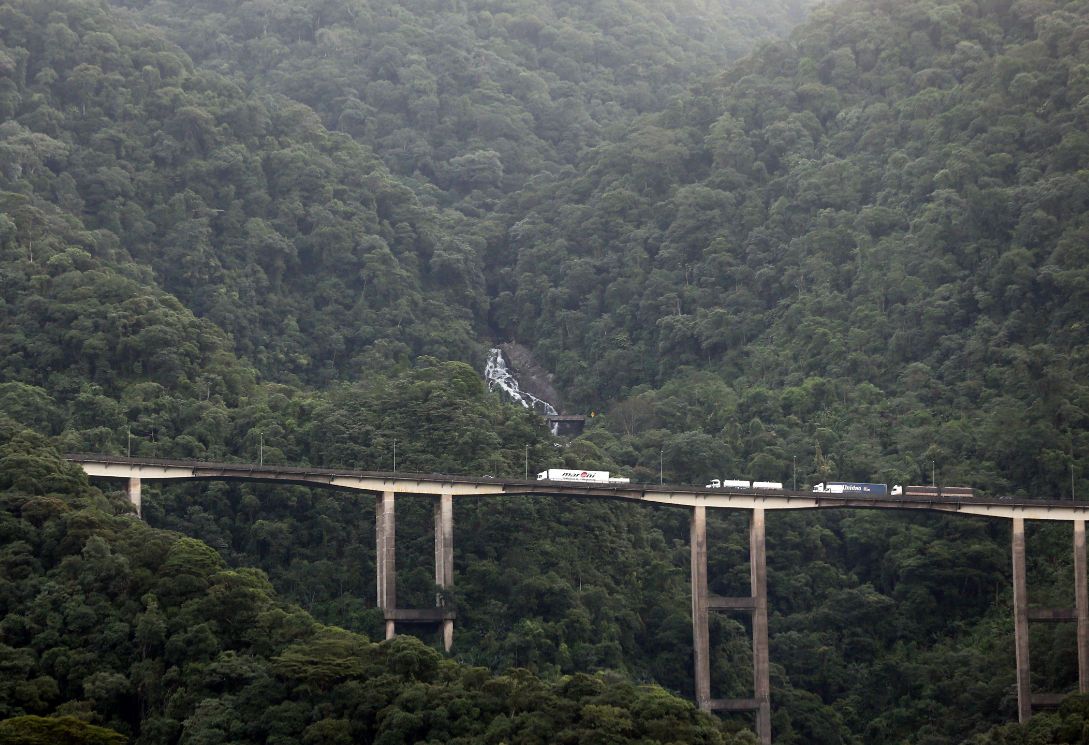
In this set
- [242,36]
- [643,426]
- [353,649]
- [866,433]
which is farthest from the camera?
[242,36]

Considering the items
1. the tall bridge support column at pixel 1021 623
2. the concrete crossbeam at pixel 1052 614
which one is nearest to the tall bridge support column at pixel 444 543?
the tall bridge support column at pixel 1021 623

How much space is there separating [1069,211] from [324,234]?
2217 inches

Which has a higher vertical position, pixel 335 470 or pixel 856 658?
pixel 335 470

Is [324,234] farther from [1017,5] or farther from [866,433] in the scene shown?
[1017,5]

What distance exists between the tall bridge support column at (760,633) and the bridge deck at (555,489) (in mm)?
1604

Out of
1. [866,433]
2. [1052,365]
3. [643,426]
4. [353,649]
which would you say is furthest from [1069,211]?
[353,649]

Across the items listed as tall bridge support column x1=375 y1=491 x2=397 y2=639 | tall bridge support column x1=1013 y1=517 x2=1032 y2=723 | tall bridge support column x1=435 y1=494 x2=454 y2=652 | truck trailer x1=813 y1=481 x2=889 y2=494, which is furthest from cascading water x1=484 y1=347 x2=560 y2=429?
tall bridge support column x1=1013 y1=517 x2=1032 y2=723

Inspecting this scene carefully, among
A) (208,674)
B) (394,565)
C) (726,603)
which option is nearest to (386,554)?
(394,565)

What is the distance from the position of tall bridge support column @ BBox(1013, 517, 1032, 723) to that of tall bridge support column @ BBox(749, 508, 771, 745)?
13310mm

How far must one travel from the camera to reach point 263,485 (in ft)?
301

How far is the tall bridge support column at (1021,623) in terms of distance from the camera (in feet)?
282

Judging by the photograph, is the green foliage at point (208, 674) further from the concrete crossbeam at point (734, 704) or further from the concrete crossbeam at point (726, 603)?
the concrete crossbeam at point (726, 603)

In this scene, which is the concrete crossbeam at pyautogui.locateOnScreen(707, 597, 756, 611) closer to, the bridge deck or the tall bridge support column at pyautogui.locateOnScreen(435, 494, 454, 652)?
the bridge deck

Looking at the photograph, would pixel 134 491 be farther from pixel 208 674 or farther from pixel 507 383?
pixel 507 383
